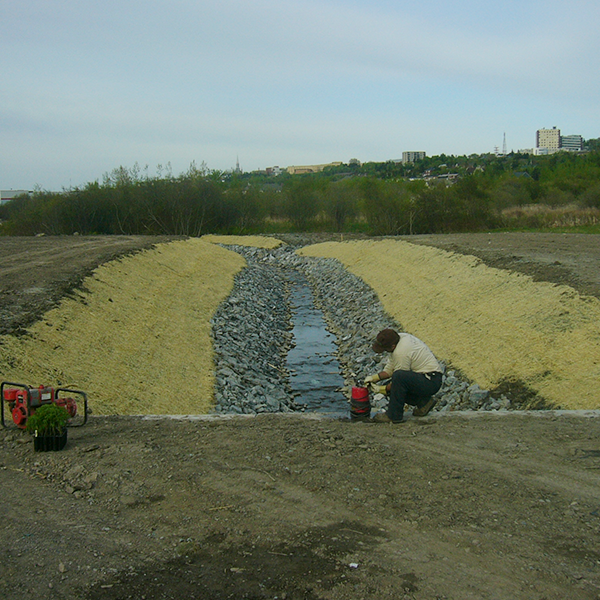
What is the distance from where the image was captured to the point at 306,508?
573 centimetres

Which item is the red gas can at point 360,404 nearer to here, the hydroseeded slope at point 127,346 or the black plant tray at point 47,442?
the black plant tray at point 47,442

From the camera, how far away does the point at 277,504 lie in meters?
5.80

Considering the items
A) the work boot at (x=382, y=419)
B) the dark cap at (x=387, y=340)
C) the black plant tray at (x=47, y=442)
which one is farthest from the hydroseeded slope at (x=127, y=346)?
A: the dark cap at (x=387, y=340)

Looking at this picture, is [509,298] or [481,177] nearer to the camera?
[509,298]

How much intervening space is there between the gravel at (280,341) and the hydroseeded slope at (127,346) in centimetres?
64

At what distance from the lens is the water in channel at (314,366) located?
14242 millimetres

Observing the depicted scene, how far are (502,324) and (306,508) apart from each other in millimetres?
10681

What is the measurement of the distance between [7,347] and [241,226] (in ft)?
158

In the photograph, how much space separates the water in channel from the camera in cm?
1424

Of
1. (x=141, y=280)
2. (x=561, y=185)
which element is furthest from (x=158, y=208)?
(x=561, y=185)

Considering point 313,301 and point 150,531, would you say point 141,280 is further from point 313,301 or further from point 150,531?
point 150,531

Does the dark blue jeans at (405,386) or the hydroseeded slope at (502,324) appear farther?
the hydroseeded slope at (502,324)

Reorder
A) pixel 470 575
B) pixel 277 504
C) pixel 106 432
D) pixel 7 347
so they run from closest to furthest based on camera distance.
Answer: pixel 470 575 → pixel 277 504 → pixel 106 432 → pixel 7 347

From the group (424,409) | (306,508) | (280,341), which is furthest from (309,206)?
(306,508)
